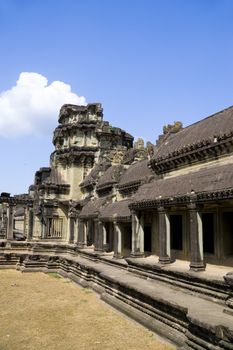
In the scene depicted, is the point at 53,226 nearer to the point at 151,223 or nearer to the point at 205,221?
the point at 151,223

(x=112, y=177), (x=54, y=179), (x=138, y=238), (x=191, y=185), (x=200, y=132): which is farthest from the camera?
(x=54, y=179)

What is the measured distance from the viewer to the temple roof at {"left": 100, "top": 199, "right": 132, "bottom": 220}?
63.3 feet

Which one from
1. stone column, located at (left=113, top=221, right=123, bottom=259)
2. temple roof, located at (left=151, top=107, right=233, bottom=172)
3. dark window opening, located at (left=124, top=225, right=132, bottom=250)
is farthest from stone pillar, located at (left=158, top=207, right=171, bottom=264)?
dark window opening, located at (left=124, top=225, right=132, bottom=250)

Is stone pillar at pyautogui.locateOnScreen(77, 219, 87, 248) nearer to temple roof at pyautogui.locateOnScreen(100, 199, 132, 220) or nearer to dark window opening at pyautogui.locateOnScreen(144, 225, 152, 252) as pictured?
temple roof at pyautogui.locateOnScreen(100, 199, 132, 220)

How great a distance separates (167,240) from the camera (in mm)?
14398

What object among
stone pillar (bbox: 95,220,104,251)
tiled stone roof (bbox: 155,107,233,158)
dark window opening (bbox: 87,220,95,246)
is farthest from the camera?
dark window opening (bbox: 87,220,95,246)

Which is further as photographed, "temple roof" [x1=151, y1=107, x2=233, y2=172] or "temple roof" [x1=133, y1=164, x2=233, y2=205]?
"temple roof" [x1=151, y1=107, x2=233, y2=172]

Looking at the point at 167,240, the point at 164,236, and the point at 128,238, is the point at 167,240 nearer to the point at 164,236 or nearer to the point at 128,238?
the point at 164,236

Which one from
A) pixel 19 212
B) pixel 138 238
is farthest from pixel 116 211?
pixel 19 212

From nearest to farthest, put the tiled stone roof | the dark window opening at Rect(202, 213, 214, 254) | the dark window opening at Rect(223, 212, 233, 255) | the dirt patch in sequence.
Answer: the dirt patch
the dark window opening at Rect(223, 212, 233, 255)
the dark window opening at Rect(202, 213, 214, 254)
the tiled stone roof

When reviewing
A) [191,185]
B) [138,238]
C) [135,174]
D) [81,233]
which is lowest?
[81,233]

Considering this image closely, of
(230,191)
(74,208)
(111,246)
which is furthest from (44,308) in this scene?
(74,208)

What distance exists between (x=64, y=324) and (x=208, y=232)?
7191 millimetres

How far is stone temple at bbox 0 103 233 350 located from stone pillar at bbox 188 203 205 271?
4cm
